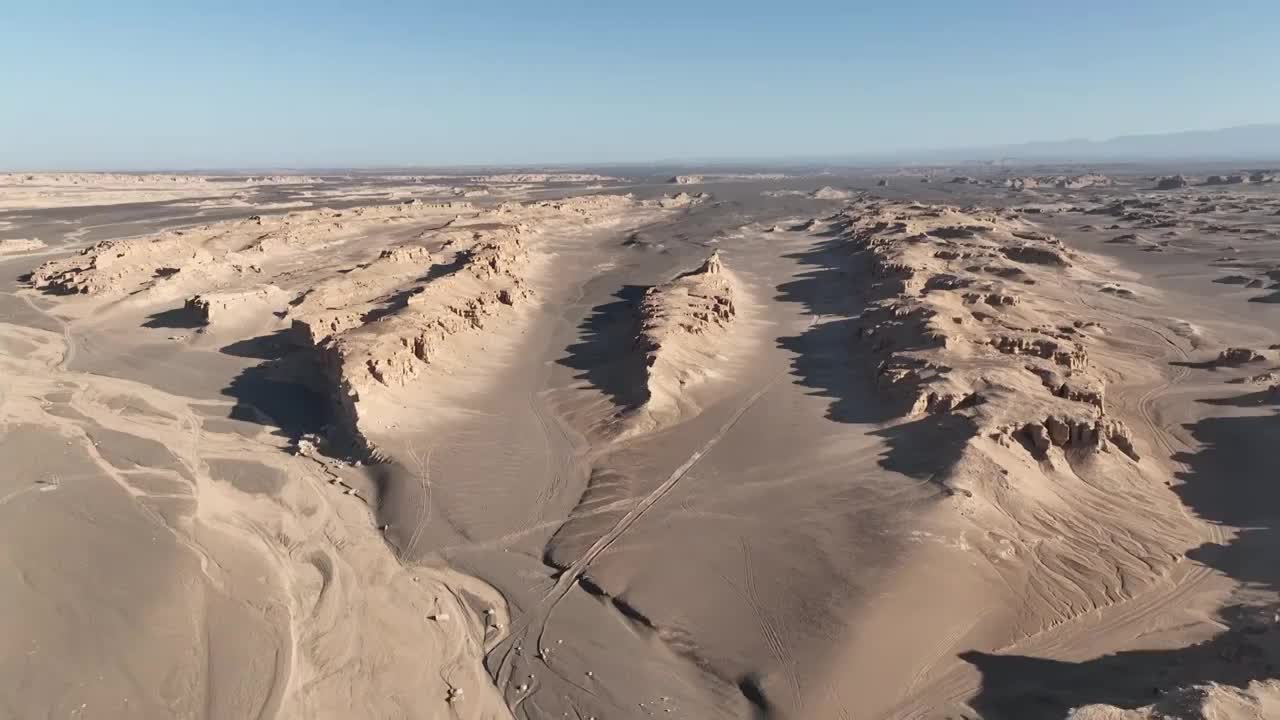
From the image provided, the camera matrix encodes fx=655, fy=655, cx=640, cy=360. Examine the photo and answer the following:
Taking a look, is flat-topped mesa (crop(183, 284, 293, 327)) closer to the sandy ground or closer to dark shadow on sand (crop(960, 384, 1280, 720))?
the sandy ground

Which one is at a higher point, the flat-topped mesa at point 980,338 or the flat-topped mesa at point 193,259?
the flat-topped mesa at point 193,259

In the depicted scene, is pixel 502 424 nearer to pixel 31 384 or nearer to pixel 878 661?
pixel 878 661

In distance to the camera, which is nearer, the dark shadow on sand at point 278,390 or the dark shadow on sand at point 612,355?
the dark shadow on sand at point 278,390

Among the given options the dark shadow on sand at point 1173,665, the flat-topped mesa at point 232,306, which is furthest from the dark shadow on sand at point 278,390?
the dark shadow on sand at point 1173,665

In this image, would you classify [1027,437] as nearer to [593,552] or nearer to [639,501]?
[639,501]

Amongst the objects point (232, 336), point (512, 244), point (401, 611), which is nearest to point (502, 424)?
point (401, 611)

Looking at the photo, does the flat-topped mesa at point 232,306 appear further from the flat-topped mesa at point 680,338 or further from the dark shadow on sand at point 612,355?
the flat-topped mesa at point 680,338

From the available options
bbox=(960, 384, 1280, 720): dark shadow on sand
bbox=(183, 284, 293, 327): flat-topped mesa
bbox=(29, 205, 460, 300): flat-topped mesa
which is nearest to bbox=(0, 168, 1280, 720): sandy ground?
bbox=(960, 384, 1280, 720): dark shadow on sand

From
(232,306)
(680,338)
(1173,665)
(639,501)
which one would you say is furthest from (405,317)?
(1173,665)
